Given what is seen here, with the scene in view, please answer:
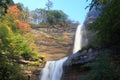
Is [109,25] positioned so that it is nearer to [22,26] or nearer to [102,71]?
→ [102,71]

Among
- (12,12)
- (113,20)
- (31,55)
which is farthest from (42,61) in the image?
(113,20)

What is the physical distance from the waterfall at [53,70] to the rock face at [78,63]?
2771mm

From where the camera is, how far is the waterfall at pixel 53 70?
2513cm

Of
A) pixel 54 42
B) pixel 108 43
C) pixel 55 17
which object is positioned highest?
pixel 55 17

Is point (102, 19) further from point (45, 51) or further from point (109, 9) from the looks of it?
point (45, 51)

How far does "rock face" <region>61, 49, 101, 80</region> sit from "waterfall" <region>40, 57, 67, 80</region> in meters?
2.77

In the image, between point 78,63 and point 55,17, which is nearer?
point 78,63

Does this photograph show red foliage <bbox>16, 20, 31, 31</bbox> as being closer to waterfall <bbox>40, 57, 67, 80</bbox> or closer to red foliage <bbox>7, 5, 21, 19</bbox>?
red foliage <bbox>7, 5, 21, 19</bbox>

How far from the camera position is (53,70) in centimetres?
2653

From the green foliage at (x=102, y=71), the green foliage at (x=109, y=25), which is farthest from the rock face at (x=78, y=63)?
the green foliage at (x=102, y=71)

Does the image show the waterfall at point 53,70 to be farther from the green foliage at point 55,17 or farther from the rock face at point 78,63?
the green foliage at point 55,17

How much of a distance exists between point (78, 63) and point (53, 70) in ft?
21.5

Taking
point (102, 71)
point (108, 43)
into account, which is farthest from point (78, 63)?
point (102, 71)

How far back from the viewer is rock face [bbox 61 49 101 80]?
761 inches
